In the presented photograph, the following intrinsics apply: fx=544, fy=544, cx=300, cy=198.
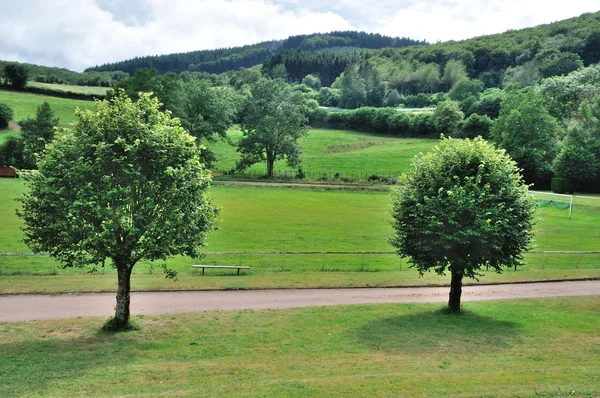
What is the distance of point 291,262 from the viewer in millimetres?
37875

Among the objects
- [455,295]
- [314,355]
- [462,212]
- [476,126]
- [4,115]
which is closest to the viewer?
[314,355]

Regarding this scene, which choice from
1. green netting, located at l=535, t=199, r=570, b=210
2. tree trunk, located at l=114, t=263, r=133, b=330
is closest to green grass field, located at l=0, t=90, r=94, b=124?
green netting, located at l=535, t=199, r=570, b=210

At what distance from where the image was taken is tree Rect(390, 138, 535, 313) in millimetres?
24750

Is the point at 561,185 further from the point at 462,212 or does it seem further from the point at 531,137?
the point at 462,212

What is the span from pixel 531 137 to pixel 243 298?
3049 inches

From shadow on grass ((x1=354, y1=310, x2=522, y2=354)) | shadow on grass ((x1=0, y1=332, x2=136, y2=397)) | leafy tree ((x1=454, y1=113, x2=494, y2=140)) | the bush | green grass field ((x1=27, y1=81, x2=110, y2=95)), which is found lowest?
shadow on grass ((x1=354, y1=310, x2=522, y2=354))

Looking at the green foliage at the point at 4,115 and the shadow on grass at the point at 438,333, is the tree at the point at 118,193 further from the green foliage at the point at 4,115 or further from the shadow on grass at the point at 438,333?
the green foliage at the point at 4,115

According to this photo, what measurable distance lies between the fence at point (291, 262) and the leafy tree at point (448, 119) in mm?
91549

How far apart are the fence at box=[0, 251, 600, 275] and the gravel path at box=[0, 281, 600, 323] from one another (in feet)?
12.9

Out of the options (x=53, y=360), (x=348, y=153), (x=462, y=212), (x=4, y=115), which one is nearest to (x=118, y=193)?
(x=53, y=360)

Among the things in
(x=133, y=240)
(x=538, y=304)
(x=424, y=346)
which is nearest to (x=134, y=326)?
(x=133, y=240)

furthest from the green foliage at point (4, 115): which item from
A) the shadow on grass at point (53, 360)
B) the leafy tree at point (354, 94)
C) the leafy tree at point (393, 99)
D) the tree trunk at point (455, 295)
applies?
the leafy tree at point (393, 99)

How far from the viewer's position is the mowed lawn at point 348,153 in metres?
100

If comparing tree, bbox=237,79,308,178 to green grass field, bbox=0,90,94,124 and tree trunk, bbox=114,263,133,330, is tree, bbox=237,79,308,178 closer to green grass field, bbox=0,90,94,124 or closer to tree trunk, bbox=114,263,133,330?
green grass field, bbox=0,90,94,124
